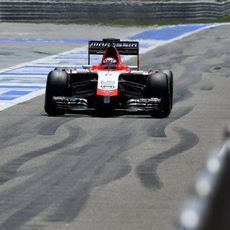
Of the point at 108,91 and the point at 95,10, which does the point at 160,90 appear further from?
the point at 95,10

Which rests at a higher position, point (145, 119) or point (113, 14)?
point (145, 119)

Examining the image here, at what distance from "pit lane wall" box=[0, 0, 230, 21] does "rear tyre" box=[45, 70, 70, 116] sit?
3216 cm

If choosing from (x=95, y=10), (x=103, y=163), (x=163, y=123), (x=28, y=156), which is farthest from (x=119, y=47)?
(x=95, y=10)

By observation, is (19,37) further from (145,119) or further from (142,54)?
(145,119)

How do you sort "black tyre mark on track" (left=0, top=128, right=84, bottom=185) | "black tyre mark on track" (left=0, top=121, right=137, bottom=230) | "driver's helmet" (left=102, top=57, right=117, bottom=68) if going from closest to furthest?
"black tyre mark on track" (left=0, top=121, right=137, bottom=230)
"black tyre mark on track" (left=0, top=128, right=84, bottom=185)
"driver's helmet" (left=102, top=57, right=117, bottom=68)

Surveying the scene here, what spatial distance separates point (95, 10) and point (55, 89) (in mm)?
A: 32456

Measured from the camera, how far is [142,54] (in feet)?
99.5

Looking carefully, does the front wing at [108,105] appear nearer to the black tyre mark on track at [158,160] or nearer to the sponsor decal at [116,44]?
the black tyre mark on track at [158,160]

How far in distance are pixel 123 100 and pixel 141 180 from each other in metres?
5.77

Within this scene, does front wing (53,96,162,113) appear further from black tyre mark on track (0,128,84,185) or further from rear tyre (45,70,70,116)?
black tyre mark on track (0,128,84,185)

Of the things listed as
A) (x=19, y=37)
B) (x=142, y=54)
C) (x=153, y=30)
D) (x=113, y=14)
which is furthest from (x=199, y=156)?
(x=113, y=14)

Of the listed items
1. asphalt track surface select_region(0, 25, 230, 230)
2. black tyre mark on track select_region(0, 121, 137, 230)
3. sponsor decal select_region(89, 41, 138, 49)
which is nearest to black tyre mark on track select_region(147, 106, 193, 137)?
asphalt track surface select_region(0, 25, 230, 230)

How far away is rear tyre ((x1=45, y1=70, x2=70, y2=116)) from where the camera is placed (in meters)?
14.1

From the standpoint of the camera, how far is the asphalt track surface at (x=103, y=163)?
6836 mm
